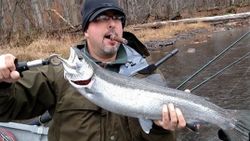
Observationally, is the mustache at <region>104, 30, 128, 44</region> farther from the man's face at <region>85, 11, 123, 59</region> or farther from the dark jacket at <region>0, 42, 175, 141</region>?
the dark jacket at <region>0, 42, 175, 141</region>

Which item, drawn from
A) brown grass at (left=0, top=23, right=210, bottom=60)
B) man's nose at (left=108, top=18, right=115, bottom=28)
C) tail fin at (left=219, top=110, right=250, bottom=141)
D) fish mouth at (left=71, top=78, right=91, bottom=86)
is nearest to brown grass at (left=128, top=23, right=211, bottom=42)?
brown grass at (left=0, top=23, right=210, bottom=60)

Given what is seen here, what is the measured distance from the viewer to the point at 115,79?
300cm

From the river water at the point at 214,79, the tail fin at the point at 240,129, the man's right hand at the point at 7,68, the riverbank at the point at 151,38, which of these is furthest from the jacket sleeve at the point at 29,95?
the riverbank at the point at 151,38

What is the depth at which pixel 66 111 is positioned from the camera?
3311mm

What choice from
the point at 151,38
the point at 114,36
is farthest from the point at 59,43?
the point at 114,36

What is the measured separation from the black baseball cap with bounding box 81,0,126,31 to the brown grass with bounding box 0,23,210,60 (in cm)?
→ 793

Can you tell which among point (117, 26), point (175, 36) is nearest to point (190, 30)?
point (175, 36)

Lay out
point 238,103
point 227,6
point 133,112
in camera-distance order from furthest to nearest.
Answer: point 227,6 < point 238,103 < point 133,112

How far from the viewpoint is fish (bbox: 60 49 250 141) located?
2889 mm

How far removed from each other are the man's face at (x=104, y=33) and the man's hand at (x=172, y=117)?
0.70m

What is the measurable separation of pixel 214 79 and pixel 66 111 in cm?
837

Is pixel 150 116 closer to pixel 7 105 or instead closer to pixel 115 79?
pixel 115 79

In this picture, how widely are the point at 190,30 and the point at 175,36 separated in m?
2.46

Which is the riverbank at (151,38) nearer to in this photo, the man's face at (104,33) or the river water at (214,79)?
the river water at (214,79)
